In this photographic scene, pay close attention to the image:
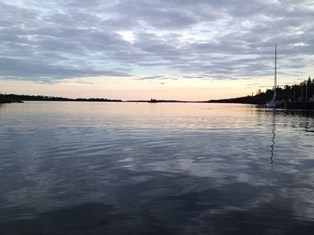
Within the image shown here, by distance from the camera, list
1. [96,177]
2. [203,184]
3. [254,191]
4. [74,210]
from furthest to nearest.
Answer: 1. [96,177]
2. [203,184]
3. [254,191]
4. [74,210]

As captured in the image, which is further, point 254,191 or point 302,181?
point 302,181

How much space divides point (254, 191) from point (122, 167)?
6.13m

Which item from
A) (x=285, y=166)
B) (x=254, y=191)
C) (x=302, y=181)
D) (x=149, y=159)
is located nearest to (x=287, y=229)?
(x=254, y=191)

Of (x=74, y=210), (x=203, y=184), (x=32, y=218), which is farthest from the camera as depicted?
(x=203, y=184)

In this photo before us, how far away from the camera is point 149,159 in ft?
59.8

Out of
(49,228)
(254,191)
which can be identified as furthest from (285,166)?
(49,228)

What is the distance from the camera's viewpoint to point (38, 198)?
11.0 meters

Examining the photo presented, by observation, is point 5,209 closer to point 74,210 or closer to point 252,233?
point 74,210

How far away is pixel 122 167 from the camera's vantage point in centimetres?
1590

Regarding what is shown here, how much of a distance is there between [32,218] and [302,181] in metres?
9.47

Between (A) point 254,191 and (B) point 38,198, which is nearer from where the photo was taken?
(B) point 38,198

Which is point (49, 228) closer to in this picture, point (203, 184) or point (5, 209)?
point (5, 209)

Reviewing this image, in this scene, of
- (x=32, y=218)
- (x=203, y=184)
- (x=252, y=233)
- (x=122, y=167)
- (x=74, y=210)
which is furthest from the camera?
(x=122, y=167)

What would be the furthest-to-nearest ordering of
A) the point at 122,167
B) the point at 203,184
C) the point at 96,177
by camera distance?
the point at 122,167 → the point at 96,177 → the point at 203,184
